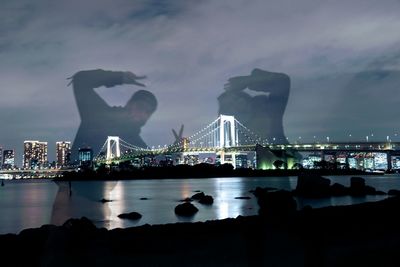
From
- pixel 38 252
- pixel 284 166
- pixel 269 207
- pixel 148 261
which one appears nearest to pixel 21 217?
pixel 269 207

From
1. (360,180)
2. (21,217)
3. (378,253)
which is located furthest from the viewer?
(360,180)

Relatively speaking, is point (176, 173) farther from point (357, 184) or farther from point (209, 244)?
point (209, 244)

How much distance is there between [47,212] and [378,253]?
22069 millimetres

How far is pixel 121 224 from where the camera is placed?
18484mm

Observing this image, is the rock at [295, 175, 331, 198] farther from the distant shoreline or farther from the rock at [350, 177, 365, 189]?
the distant shoreline

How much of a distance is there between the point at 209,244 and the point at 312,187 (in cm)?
Result: 2074

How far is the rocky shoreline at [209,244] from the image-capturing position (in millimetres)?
7340

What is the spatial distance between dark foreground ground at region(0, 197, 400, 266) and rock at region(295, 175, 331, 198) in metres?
16.3

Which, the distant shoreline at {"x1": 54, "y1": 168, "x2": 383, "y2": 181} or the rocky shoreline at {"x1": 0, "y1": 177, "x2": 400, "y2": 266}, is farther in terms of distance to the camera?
the distant shoreline at {"x1": 54, "y1": 168, "x2": 383, "y2": 181}

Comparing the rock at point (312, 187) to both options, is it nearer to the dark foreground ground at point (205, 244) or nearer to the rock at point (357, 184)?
the rock at point (357, 184)

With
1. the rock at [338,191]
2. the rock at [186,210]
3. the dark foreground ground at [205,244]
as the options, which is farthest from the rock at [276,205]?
the rock at [338,191]

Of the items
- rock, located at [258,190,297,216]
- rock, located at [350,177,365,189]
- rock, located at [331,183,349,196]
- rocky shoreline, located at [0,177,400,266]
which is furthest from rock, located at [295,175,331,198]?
rocky shoreline, located at [0,177,400,266]

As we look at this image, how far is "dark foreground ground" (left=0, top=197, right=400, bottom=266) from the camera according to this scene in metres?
7.40

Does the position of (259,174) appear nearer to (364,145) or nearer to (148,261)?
(364,145)
